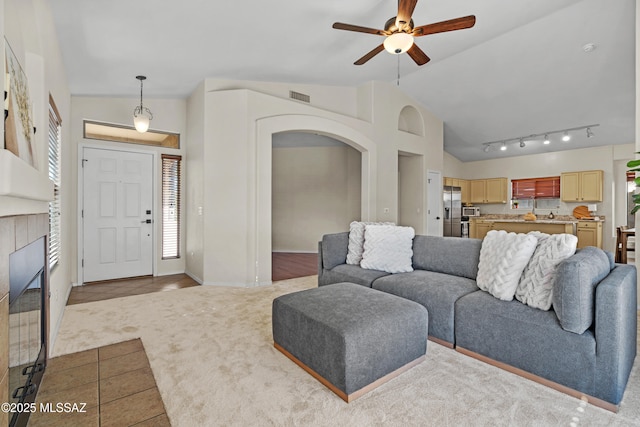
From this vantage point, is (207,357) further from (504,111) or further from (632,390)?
(504,111)

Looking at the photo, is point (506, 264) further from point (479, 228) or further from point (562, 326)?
point (479, 228)

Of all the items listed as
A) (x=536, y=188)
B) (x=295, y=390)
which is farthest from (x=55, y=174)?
(x=536, y=188)

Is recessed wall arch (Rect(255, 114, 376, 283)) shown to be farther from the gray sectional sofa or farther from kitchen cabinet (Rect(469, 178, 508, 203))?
kitchen cabinet (Rect(469, 178, 508, 203))

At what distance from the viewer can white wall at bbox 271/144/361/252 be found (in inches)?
305

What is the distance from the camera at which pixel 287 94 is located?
492cm

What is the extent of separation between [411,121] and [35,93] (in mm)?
6085

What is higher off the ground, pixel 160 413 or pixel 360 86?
pixel 360 86

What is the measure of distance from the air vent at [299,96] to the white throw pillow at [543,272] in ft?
13.2

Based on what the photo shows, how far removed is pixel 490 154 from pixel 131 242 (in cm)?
862

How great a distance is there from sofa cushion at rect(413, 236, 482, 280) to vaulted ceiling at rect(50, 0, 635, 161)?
2.55 m

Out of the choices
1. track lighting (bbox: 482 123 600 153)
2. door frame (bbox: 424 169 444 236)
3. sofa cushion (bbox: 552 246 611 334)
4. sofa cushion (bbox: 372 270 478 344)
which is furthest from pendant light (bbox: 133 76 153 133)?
track lighting (bbox: 482 123 600 153)

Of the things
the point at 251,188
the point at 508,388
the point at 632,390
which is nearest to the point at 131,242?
the point at 251,188

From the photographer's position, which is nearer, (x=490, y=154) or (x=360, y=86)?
(x=360, y=86)

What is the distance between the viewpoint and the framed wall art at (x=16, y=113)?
1430 mm
